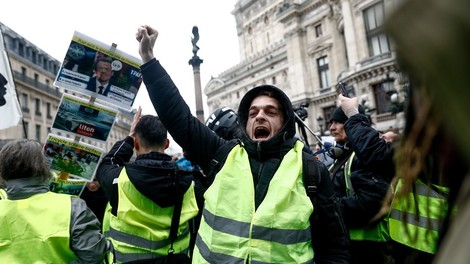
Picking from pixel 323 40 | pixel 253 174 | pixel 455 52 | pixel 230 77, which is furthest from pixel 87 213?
pixel 230 77

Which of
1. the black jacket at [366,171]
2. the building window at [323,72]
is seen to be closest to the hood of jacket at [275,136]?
the black jacket at [366,171]

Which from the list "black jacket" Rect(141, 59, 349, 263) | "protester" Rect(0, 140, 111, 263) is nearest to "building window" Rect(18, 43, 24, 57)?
"protester" Rect(0, 140, 111, 263)

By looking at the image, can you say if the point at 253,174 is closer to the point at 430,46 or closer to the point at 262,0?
the point at 430,46

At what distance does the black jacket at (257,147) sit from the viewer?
1.89 meters

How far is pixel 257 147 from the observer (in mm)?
1959

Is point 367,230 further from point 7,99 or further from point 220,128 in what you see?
point 7,99

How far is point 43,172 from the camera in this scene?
87.8 inches

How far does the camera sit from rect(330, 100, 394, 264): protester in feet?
8.41

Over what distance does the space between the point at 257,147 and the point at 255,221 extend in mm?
448

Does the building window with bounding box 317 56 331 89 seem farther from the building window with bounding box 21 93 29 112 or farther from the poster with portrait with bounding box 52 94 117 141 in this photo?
the poster with portrait with bounding box 52 94 117 141

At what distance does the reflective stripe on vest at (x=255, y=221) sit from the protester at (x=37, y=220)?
0.76 meters

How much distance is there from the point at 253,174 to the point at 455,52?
153 centimetres

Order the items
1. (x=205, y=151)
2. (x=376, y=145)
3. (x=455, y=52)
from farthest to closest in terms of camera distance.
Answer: (x=376, y=145), (x=205, y=151), (x=455, y=52)

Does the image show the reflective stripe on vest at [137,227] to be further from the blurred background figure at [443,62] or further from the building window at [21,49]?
the building window at [21,49]
